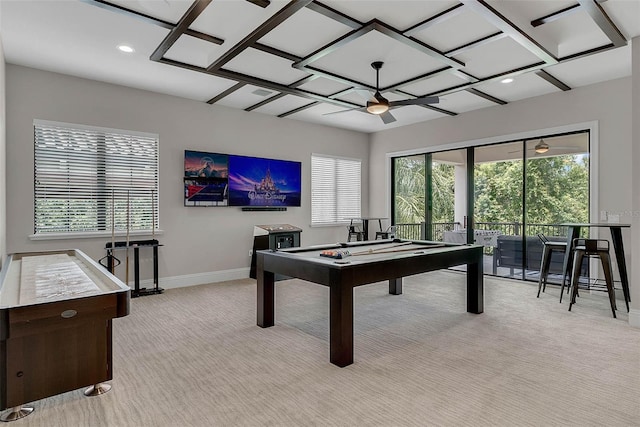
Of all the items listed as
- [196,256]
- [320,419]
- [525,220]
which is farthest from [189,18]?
[525,220]

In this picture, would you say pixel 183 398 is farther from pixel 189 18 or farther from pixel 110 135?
pixel 110 135

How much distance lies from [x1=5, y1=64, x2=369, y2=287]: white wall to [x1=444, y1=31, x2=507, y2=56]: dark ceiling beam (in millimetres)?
3463

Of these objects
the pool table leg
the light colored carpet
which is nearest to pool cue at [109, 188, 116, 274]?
the light colored carpet

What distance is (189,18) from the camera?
2982 mm

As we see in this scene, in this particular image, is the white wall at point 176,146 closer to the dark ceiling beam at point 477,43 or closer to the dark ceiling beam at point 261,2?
the dark ceiling beam at point 261,2

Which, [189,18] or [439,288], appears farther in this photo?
[439,288]

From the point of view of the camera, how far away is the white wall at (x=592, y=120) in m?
4.58

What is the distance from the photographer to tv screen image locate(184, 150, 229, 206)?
212 inches

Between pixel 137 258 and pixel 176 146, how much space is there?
1695mm

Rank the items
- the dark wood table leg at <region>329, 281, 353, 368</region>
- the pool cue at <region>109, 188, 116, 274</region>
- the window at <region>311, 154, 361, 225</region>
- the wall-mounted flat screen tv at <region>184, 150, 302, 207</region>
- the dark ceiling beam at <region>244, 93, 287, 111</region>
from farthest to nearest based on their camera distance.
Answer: the window at <region>311, 154, 361, 225</region> < the wall-mounted flat screen tv at <region>184, 150, 302, 207</region> < the dark ceiling beam at <region>244, 93, 287, 111</region> < the pool cue at <region>109, 188, 116, 274</region> < the dark wood table leg at <region>329, 281, 353, 368</region>

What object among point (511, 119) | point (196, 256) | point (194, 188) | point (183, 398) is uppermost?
point (511, 119)

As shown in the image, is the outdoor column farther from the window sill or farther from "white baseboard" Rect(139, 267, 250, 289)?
the window sill

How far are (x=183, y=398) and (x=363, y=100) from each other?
4.58m

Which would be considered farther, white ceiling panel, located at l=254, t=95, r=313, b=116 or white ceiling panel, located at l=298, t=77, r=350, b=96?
white ceiling panel, located at l=254, t=95, r=313, b=116
